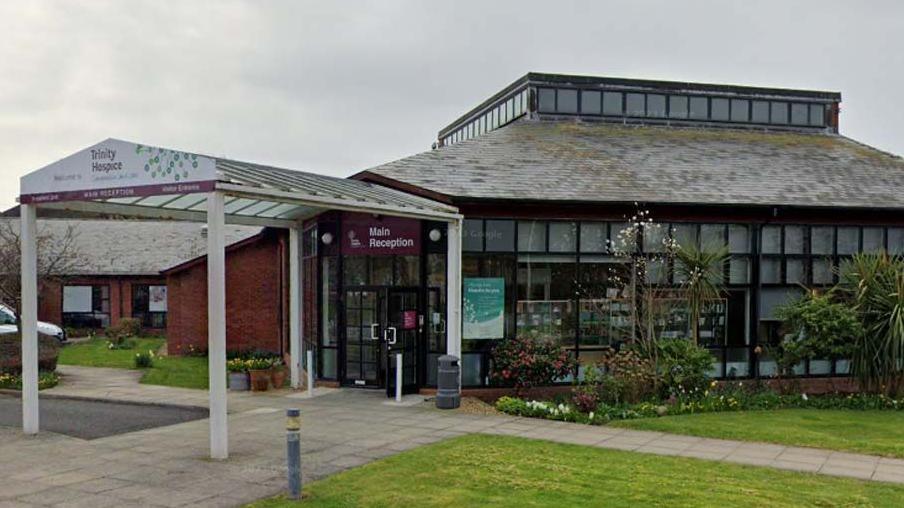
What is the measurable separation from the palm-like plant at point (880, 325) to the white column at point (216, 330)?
468 inches

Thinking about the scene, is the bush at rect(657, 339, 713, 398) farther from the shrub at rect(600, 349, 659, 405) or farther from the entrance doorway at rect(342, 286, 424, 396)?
the entrance doorway at rect(342, 286, 424, 396)

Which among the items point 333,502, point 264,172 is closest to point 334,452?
point 333,502

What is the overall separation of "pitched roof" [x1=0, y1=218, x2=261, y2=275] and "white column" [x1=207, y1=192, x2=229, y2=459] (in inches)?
813

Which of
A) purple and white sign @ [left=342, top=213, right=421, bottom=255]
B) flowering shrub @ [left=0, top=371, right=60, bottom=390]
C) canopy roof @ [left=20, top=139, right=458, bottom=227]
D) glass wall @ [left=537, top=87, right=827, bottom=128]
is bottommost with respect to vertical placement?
flowering shrub @ [left=0, top=371, right=60, bottom=390]

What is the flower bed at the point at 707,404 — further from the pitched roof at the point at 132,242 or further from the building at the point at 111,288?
the building at the point at 111,288

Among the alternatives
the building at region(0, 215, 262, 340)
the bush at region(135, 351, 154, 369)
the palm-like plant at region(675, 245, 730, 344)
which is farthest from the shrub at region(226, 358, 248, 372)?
the building at region(0, 215, 262, 340)

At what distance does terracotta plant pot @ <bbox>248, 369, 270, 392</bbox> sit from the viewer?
1653 cm

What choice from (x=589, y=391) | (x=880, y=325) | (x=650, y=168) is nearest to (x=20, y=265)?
(x=589, y=391)

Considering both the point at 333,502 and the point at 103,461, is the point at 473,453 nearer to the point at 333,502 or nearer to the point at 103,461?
the point at 333,502

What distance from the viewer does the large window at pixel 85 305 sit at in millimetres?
32531

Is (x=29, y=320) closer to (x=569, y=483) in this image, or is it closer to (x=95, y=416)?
(x=95, y=416)

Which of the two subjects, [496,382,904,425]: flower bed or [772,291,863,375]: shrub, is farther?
[772,291,863,375]: shrub

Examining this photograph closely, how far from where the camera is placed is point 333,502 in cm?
783

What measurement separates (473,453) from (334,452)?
1.81m
